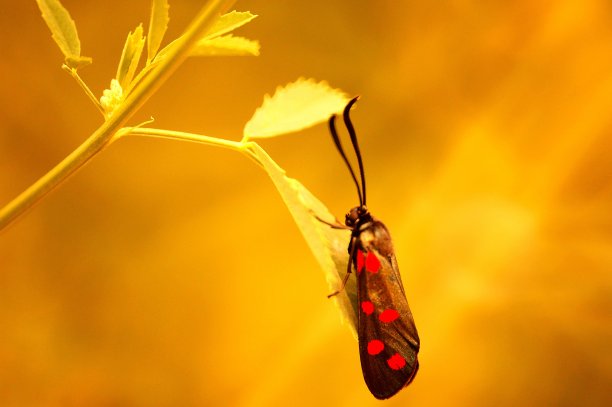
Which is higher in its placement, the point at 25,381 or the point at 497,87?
the point at 497,87

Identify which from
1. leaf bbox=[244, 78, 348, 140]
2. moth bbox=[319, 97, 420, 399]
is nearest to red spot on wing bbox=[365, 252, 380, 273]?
moth bbox=[319, 97, 420, 399]

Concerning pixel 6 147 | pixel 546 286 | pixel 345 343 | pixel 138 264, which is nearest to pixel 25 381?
pixel 138 264

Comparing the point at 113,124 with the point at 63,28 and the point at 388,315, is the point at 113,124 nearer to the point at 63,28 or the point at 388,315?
the point at 63,28

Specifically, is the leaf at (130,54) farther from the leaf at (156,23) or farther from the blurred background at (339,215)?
the blurred background at (339,215)

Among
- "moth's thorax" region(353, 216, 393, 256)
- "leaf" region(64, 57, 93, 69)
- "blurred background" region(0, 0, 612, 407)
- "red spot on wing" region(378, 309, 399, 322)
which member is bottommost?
"red spot on wing" region(378, 309, 399, 322)

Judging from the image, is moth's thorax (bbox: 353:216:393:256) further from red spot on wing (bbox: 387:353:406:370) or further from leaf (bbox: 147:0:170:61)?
leaf (bbox: 147:0:170:61)

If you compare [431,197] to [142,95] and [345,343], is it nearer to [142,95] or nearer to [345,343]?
[345,343]

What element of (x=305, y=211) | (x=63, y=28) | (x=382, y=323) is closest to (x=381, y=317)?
(x=382, y=323)
